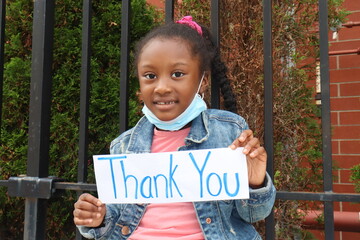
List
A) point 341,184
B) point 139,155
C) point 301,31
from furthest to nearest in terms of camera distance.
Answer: point 341,184, point 301,31, point 139,155

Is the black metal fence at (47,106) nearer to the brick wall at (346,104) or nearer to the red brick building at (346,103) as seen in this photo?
the red brick building at (346,103)

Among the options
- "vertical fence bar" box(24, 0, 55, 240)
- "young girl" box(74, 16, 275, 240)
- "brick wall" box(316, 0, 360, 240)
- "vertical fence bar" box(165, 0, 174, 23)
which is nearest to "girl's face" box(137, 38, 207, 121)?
"young girl" box(74, 16, 275, 240)

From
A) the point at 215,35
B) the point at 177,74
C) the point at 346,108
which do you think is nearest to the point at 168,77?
the point at 177,74

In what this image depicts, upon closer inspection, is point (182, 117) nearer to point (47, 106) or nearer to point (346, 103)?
point (47, 106)

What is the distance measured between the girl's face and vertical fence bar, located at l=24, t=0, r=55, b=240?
0.64 metres

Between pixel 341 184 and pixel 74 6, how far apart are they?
2468 mm

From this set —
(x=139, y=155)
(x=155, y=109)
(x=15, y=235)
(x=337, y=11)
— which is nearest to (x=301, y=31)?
(x=337, y=11)

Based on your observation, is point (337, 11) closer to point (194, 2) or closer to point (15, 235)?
point (194, 2)

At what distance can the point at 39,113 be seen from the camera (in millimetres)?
1862

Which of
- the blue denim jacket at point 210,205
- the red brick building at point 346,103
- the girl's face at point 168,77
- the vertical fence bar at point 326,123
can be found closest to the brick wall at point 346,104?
the red brick building at point 346,103

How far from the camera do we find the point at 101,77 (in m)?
2.45

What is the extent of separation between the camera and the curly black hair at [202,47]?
5.00ft

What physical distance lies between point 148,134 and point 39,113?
618 mm

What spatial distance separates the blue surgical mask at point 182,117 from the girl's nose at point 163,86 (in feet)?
0.40
